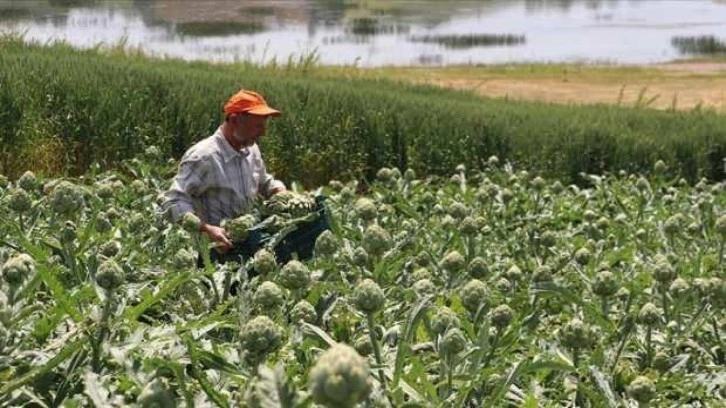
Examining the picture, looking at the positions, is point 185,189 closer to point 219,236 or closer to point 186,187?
point 186,187

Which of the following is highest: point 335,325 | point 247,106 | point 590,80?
point 247,106

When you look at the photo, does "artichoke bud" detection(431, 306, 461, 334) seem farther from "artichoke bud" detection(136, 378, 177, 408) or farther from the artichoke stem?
"artichoke bud" detection(136, 378, 177, 408)

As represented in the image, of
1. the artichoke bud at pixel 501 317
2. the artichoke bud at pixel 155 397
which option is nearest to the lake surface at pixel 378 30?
the artichoke bud at pixel 501 317

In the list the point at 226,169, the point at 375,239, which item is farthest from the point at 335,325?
the point at 226,169

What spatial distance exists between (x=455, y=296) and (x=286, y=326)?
0.71 meters

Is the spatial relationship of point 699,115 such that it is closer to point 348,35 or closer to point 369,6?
point 348,35

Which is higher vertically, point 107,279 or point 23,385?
point 107,279

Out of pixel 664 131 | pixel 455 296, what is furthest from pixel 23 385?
pixel 664 131

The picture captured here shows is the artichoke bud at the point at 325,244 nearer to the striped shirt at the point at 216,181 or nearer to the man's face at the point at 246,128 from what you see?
the striped shirt at the point at 216,181

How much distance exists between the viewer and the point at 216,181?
16.7ft

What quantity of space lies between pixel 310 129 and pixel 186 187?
677 cm

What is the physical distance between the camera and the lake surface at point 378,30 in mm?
36625

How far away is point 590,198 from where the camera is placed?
765cm

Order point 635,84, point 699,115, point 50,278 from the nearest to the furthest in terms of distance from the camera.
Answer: point 50,278
point 699,115
point 635,84
